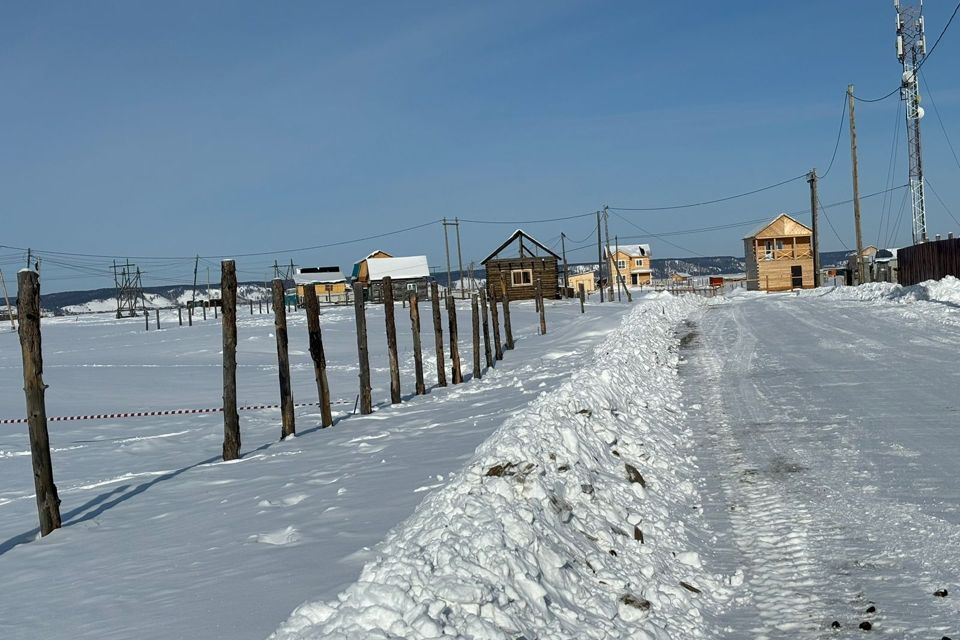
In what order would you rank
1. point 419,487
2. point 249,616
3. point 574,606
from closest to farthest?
1. point 249,616
2. point 574,606
3. point 419,487

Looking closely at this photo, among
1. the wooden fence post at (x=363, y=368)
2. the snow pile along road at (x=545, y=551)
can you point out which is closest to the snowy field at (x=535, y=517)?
the snow pile along road at (x=545, y=551)

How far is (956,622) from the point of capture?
4500 mm

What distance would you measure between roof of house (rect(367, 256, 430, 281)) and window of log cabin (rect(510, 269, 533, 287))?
19251 mm

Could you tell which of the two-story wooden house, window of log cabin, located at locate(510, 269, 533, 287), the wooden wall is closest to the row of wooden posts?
the wooden wall

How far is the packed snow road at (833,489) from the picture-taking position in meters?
4.91

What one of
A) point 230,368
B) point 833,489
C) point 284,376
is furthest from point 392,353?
point 833,489

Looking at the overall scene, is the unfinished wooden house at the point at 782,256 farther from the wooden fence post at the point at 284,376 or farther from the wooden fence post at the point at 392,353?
the wooden fence post at the point at 284,376

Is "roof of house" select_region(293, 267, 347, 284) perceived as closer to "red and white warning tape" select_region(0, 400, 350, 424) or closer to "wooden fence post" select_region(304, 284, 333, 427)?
"red and white warning tape" select_region(0, 400, 350, 424)

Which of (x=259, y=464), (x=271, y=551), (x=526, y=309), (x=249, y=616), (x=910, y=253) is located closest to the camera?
(x=249, y=616)

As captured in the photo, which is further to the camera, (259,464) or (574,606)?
(259,464)

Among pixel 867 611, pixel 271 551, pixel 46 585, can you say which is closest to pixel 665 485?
pixel 867 611

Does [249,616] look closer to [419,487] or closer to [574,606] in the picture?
[574,606]

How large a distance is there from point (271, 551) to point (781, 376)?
10700 millimetres

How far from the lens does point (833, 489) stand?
719 cm
